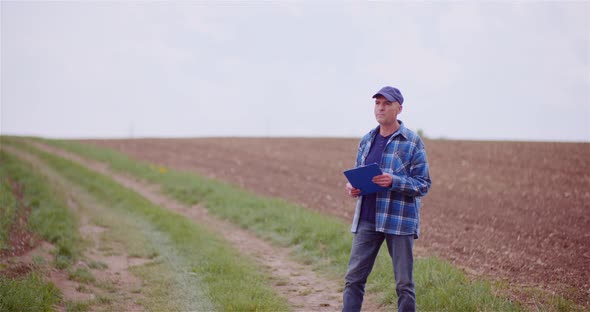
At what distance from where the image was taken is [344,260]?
7.67 m

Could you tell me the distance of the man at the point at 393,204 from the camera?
14.2 feet

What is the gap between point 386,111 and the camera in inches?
175

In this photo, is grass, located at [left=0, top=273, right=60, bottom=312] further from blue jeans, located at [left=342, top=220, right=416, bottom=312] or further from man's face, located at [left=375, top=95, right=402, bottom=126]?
man's face, located at [left=375, top=95, right=402, bottom=126]

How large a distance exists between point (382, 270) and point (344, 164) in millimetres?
14273

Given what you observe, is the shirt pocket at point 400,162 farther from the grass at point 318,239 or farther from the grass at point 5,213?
the grass at point 5,213

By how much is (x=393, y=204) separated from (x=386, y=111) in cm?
88

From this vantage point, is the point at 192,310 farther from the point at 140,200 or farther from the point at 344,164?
the point at 344,164

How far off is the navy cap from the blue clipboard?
2.26 ft

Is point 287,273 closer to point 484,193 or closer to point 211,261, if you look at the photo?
point 211,261

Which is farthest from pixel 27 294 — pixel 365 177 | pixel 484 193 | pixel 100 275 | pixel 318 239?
pixel 484 193

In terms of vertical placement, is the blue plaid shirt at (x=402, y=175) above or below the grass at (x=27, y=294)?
above

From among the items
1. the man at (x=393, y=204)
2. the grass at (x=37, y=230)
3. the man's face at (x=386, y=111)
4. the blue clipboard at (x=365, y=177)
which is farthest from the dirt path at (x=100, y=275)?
the man's face at (x=386, y=111)

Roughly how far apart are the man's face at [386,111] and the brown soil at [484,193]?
3.24 metres

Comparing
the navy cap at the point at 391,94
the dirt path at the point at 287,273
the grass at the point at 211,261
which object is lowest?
the dirt path at the point at 287,273
